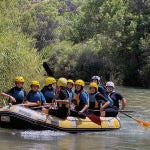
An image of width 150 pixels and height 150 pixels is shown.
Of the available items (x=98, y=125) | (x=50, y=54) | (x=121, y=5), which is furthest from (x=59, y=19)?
(x=98, y=125)

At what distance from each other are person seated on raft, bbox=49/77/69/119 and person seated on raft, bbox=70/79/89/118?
47 centimetres

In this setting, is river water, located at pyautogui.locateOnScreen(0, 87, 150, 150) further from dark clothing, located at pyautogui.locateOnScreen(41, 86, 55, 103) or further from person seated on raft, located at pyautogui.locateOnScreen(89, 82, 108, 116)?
dark clothing, located at pyautogui.locateOnScreen(41, 86, 55, 103)

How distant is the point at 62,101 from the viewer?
1241 cm

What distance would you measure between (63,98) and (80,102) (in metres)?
0.75

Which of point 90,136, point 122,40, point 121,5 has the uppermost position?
point 121,5

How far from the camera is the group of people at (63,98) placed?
496 inches

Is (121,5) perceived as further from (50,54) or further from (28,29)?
(28,29)

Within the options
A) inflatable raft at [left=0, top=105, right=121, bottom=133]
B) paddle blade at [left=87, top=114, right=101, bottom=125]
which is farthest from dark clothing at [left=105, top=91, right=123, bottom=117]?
inflatable raft at [left=0, top=105, right=121, bottom=133]

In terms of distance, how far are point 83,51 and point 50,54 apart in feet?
13.8

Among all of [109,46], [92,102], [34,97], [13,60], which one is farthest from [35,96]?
[109,46]

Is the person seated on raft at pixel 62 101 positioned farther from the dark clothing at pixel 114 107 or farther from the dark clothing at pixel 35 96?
the dark clothing at pixel 114 107

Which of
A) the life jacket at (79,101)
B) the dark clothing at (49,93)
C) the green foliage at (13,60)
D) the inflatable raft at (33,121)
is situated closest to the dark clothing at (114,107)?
the life jacket at (79,101)

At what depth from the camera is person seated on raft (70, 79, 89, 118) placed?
1295 cm

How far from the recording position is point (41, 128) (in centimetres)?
1230
